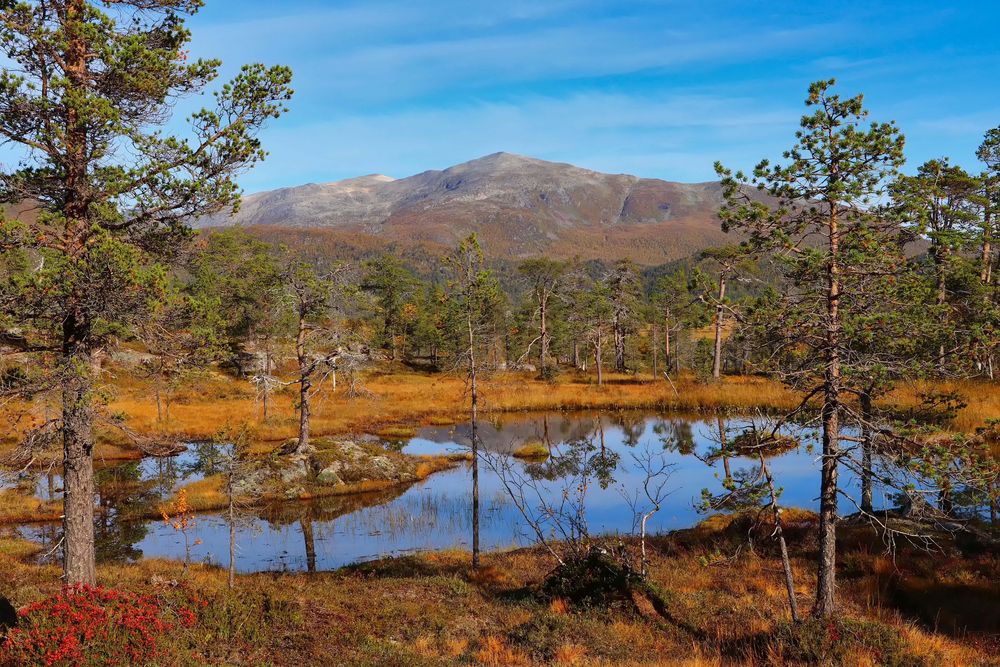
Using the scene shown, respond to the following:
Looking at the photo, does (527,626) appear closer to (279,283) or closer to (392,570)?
(392,570)

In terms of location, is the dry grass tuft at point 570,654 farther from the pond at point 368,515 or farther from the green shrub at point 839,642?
the pond at point 368,515

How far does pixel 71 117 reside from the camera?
11336 millimetres

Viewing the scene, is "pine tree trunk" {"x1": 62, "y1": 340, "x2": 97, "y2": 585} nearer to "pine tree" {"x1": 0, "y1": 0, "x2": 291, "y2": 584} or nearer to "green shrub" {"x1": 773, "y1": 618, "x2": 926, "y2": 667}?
"pine tree" {"x1": 0, "y1": 0, "x2": 291, "y2": 584}

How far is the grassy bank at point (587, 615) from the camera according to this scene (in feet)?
35.8

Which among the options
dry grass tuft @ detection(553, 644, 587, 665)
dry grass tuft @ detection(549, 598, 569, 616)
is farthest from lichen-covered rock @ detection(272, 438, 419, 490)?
dry grass tuft @ detection(553, 644, 587, 665)

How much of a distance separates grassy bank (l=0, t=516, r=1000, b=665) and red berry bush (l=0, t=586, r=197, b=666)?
569mm

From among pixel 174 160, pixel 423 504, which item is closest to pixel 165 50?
pixel 174 160

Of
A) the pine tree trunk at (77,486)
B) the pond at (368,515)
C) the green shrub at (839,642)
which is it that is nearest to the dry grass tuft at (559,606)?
the green shrub at (839,642)

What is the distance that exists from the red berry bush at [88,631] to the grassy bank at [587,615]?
57 cm

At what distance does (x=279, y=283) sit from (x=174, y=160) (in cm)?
1827

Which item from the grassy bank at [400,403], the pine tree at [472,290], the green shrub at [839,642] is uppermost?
the pine tree at [472,290]

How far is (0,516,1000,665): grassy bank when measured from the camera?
1092 centimetres

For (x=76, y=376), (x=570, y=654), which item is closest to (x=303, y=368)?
(x=76, y=376)

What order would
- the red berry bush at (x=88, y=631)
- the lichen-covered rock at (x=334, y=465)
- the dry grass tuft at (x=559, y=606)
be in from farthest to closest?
the lichen-covered rock at (x=334, y=465) → the dry grass tuft at (x=559, y=606) → the red berry bush at (x=88, y=631)
